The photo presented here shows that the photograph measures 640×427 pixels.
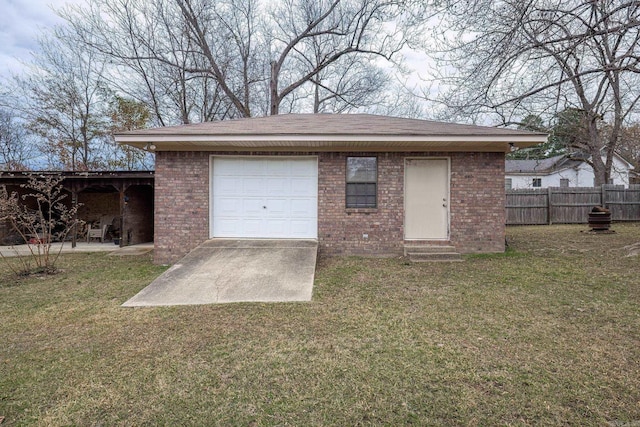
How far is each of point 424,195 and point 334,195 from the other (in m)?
2.10

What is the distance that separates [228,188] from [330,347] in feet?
17.5

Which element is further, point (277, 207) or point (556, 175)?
point (556, 175)

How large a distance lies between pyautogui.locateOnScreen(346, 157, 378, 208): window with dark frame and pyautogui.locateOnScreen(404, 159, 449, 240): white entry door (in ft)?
2.47

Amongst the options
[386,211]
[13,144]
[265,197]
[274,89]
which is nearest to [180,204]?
[265,197]

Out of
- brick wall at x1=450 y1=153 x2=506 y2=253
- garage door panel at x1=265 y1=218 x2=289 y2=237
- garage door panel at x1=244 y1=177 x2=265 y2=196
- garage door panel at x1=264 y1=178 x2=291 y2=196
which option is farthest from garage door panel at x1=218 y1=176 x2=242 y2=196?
brick wall at x1=450 y1=153 x2=506 y2=253

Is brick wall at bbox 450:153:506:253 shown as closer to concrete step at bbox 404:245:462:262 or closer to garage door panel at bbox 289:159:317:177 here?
concrete step at bbox 404:245:462:262

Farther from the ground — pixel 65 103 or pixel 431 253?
pixel 65 103

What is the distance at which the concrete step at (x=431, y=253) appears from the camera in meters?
7.04

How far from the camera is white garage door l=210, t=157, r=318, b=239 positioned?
25.0 ft

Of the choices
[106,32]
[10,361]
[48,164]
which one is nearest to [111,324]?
[10,361]

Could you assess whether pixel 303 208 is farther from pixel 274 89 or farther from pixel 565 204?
pixel 565 204

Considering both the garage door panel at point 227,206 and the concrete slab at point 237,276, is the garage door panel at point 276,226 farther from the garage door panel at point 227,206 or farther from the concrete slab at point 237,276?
the garage door panel at point 227,206

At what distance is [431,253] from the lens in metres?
7.20

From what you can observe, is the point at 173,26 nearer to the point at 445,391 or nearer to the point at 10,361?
the point at 10,361
